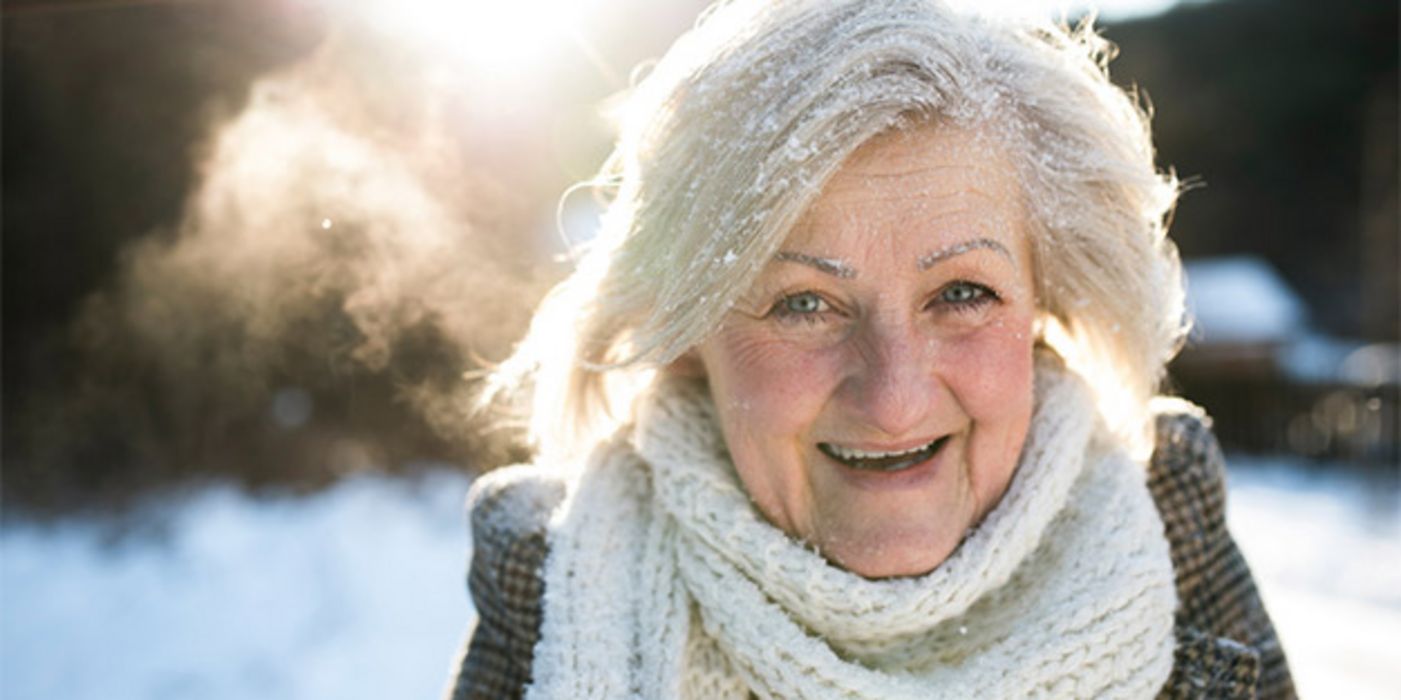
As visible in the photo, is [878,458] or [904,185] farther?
[878,458]

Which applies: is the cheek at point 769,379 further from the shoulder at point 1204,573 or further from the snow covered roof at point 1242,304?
the snow covered roof at point 1242,304

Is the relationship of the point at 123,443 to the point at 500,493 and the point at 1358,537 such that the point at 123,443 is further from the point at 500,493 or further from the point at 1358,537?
the point at 1358,537

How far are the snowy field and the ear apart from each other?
2643mm

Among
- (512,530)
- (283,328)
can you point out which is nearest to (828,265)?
(512,530)

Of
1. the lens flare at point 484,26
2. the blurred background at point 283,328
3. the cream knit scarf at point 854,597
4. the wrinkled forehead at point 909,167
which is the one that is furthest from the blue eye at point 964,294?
the lens flare at point 484,26

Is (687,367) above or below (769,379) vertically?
above

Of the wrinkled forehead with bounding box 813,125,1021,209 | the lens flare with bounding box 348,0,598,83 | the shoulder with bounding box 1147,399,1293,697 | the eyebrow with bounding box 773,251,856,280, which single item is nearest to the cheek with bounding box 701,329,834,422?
the eyebrow with bounding box 773,251,856,280

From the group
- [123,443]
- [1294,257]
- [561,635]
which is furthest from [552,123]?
[1294,257]

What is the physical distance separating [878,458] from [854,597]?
0.21 meters

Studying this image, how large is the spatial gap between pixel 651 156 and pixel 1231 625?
51.3 inches

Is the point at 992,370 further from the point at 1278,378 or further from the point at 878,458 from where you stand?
the point at 1278,378

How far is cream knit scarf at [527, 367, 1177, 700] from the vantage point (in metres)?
1.67

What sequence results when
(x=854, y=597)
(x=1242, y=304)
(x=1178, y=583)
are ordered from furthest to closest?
(x=1242, y=304)
(x=1178, y=583)
(x=854, y=597)

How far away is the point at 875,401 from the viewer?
1.59m
